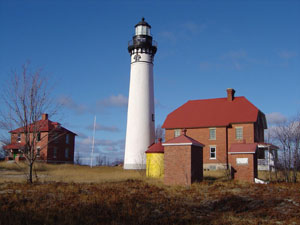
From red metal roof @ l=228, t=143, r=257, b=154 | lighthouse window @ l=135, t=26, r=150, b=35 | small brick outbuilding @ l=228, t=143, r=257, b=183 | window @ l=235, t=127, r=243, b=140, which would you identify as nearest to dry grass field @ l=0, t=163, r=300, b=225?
small brick outbuilding @ l=228, t=143, r=257, b=183

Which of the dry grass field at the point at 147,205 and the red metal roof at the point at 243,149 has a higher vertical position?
the red metal roof at the point at 243,149

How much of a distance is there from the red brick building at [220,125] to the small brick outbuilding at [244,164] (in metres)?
10.7

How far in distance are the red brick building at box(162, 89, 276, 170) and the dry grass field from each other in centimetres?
1750

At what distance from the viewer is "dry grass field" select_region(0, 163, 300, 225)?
1260 centimetres

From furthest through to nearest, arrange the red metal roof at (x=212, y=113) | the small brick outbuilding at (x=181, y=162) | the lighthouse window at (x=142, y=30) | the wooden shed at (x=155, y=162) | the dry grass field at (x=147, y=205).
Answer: the lighthouse window at (x=142, y=30) < the red metal roof at (x=212, y=113) < the wooden shed at (x=155, y=162) < the small brick outbuilding at (x=181, y=162) < the dry grass field at (x=147, y=205)

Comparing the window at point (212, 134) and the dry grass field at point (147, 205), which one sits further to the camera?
the window at point (212, 134)

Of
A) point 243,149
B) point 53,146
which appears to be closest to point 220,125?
point 243,149

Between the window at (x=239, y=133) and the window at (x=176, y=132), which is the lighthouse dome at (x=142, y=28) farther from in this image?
the window at (x=239, y=133)

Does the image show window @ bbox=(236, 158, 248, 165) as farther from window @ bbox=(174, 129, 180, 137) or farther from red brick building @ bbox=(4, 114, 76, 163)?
red brick building @ bbox=(4, 114, 76, 163)

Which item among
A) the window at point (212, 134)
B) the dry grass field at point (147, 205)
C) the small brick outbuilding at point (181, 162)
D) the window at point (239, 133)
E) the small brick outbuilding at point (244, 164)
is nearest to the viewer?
the dry grass field at point (147, 205)

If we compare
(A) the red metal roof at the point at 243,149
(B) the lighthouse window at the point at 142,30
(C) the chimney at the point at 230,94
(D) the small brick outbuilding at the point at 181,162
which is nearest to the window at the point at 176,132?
(C) the chimney at the point at 230,94

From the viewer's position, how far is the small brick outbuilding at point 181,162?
21578mm

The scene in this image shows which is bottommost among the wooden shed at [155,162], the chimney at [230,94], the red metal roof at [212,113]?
the wooden shed at [155,162]

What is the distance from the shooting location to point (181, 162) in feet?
71.7
